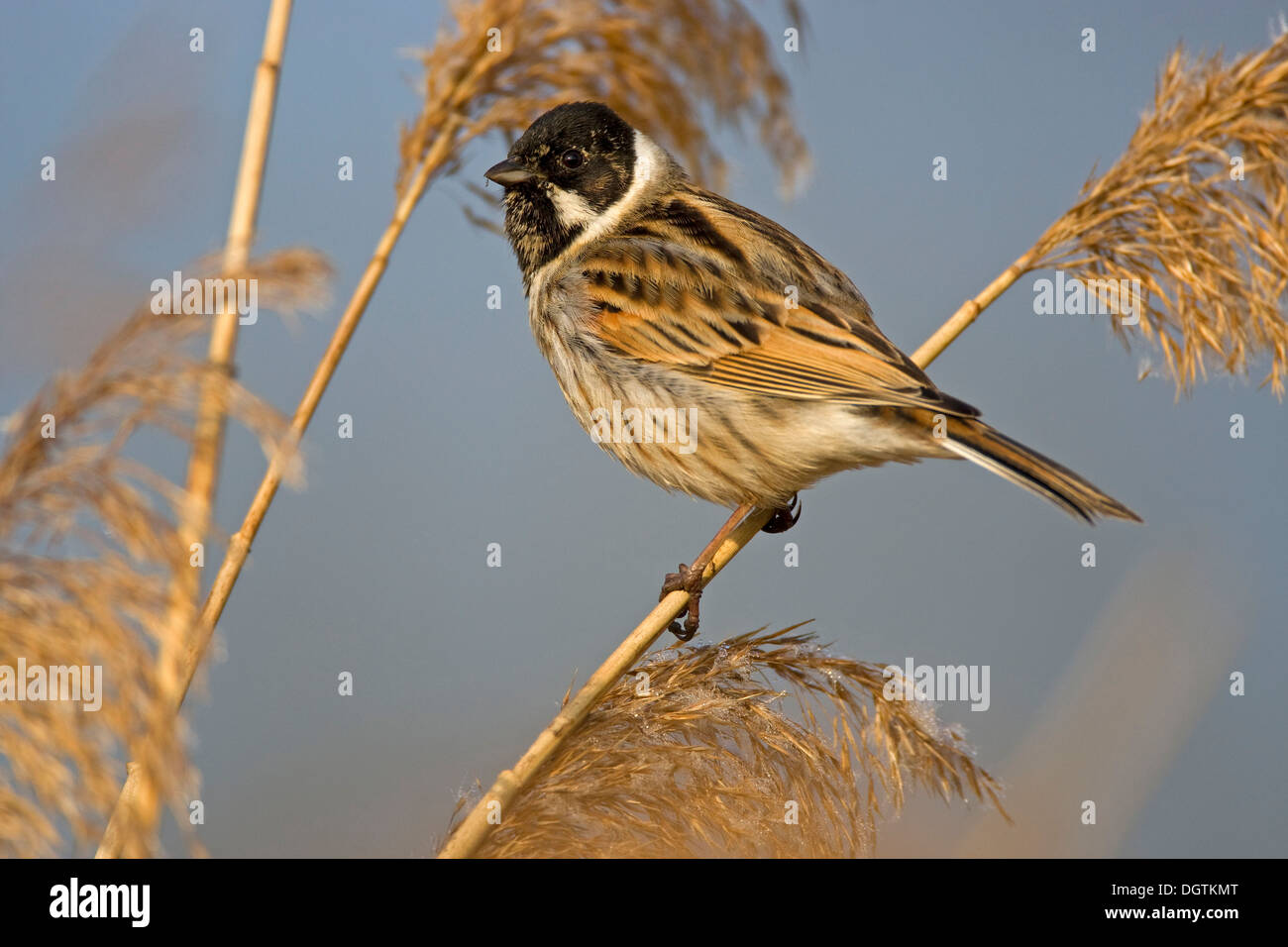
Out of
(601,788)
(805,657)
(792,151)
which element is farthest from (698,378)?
(601,788)

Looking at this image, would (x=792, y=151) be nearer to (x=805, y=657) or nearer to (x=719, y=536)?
(x=719, y=536)

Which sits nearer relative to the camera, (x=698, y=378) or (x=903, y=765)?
(x=903, y=765)

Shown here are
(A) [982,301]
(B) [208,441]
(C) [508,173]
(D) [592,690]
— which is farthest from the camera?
(C) [508,173]

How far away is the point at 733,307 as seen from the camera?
3258 mm

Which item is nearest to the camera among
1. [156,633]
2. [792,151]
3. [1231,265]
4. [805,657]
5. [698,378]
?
[156,633]

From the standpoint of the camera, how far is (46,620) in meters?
1.42

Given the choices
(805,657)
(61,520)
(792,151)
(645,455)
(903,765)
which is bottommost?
(903,765)

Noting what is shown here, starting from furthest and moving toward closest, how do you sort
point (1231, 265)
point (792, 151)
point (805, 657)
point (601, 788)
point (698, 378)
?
point (698, 378), point (792, 151), point (1231, 265), point (805, 657), point (601, 788)

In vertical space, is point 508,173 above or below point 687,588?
above

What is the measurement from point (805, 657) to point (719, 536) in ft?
3.24

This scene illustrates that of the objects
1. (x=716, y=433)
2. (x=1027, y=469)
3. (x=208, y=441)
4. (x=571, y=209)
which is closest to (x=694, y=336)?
(x=716, y=433)

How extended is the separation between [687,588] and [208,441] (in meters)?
1.30

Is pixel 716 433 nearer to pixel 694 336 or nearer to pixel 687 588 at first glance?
pixel 694 336

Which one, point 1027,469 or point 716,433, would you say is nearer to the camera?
point 1027,469
